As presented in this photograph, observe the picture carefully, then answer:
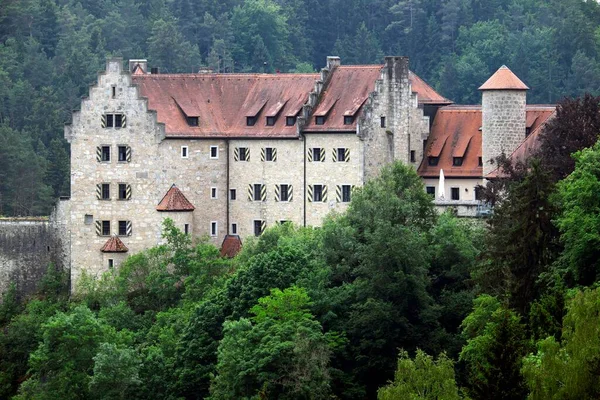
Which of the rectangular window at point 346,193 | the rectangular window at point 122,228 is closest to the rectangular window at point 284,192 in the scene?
the rectangular window at point 346,193

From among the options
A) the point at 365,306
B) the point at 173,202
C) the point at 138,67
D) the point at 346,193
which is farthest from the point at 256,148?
the point at 365,306

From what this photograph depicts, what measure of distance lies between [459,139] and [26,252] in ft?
68.8

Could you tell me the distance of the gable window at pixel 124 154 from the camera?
334 ft

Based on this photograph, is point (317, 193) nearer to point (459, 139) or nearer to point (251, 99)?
point (251, 99)

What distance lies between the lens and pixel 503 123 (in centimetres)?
9869

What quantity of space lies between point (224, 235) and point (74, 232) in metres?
6.81

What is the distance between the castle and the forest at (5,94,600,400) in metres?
2.07

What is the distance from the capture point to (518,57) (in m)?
170

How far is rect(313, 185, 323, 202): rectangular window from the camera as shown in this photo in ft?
332

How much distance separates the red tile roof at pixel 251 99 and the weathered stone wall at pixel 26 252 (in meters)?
8.19

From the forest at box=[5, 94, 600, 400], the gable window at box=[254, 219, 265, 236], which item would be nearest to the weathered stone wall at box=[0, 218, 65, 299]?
the forest at box=[5, 94, 600, 400]

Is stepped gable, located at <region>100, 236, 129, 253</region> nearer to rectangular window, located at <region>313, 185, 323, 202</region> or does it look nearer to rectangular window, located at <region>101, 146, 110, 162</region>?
rectangular window, located at <region>101, 146, 110, 162</region>

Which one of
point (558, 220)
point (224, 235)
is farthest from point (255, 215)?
point (558, 220)

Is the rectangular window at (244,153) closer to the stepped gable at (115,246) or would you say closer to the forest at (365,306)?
the forest at (365,306)
